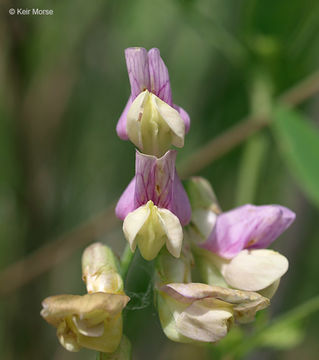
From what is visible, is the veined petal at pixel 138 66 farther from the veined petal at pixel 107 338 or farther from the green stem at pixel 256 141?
the green stem at pixel 256 141

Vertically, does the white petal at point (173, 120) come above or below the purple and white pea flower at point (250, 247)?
above

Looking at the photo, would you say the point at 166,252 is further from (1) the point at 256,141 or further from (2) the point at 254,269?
(1) the point at 256,141

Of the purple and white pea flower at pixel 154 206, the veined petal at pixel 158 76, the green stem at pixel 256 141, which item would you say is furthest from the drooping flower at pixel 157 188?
the green stem at pixel 256 141

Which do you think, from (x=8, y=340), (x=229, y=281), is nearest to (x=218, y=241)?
(x=229, y=281)

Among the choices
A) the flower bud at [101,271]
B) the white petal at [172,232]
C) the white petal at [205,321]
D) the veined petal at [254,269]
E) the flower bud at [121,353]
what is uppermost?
the white petal at [172,232]

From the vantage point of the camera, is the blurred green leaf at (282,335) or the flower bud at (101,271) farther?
the blurred green leaf at (282,335)

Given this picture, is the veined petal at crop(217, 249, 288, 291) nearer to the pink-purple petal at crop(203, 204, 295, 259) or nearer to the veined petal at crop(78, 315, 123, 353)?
the pink-purple petal at crop(203, 204, 295, 259)
